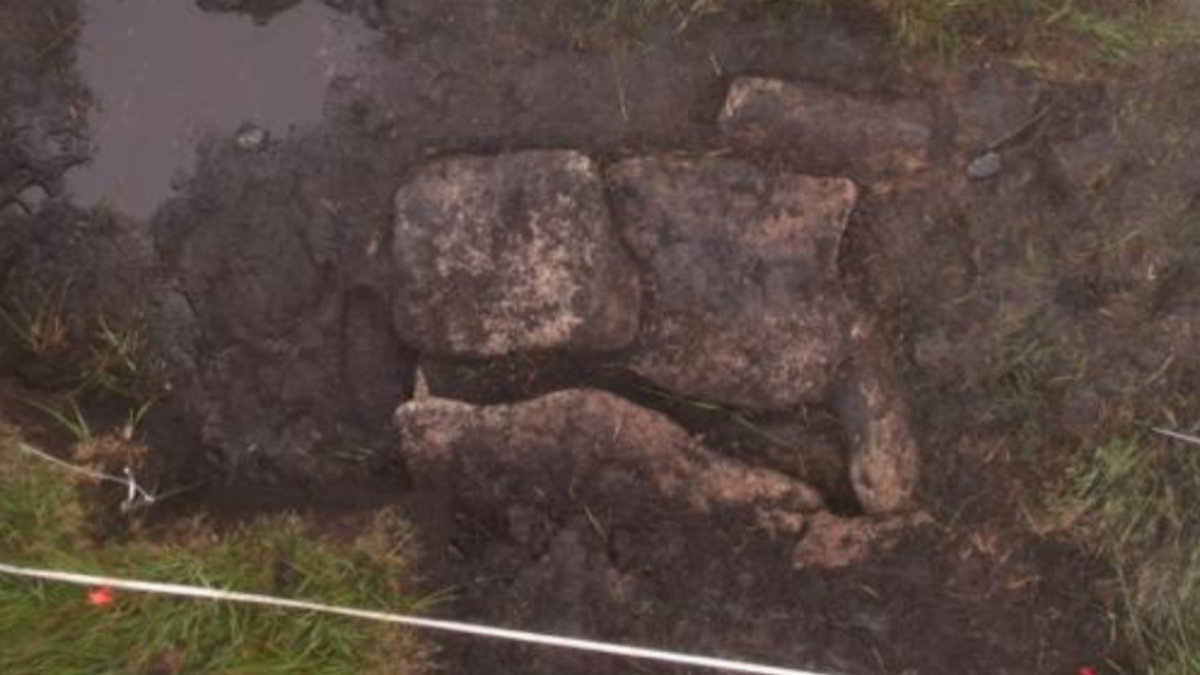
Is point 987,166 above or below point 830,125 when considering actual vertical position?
below

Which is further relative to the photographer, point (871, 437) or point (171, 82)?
point (171, 82)

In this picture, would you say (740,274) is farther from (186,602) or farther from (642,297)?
(186,602)

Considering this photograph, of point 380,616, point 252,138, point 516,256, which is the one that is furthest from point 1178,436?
point 252,138

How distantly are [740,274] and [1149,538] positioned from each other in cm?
99

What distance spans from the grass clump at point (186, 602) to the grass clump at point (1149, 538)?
4.60ft

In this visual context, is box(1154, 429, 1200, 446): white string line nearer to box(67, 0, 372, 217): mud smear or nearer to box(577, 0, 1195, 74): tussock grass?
box(577, 0, 1195, 74): tussock grass

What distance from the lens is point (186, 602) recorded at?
254 centimetres

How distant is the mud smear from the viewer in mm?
2701

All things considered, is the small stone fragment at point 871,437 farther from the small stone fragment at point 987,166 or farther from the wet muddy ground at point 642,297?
the small stone fragment at point 987,166

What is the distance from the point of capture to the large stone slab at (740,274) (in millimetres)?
2592

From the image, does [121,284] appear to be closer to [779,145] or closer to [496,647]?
[496,647]

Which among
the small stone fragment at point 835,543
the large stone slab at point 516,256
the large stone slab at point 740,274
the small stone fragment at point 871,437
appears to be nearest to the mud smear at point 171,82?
the large stone slab at point 516,256

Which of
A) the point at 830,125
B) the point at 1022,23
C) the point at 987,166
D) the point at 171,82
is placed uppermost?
the point at 171,82

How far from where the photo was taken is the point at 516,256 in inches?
102
